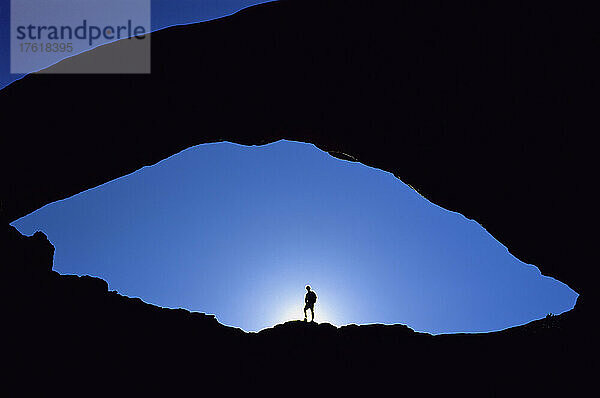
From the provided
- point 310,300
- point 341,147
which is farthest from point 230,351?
point 341,147

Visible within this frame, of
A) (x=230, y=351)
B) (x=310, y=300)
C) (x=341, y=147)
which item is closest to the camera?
(x=230, y=351)

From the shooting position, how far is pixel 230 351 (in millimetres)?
10031

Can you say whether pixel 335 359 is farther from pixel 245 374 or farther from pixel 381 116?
pixel 381 116

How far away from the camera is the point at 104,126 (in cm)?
1549

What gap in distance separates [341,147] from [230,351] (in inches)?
351

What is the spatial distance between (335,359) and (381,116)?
825cm

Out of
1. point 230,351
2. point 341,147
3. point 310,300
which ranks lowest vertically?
point 230,351

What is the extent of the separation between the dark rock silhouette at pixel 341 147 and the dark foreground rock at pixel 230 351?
0.04 meters

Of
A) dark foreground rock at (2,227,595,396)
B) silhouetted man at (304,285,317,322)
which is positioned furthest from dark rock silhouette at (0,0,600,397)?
silhouetted man at (304,285,317,322)

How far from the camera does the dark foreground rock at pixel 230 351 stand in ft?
28.9

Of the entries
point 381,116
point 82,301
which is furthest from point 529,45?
point 82,301

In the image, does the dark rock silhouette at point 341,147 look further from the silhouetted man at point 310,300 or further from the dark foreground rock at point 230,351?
the silhouetted man at point 310,300

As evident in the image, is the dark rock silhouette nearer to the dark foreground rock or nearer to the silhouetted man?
the dark foreground rock

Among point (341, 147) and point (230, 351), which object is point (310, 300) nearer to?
point (341, 147)
